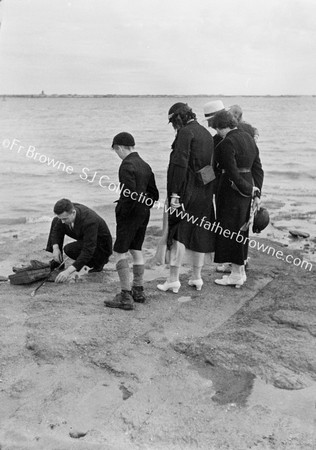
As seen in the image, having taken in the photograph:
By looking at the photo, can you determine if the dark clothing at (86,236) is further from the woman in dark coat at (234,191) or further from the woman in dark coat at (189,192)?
the woman in dark coat at (234,191)

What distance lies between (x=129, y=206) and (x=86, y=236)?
102 centimetres

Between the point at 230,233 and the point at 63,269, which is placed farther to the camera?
the point at 63,269

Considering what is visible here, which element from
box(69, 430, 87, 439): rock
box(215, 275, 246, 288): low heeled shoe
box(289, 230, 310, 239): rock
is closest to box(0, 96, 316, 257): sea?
box(289, 230, 310, 239): rock

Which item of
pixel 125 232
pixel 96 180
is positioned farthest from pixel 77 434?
pixel 96 180

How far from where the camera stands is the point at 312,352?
3867mm

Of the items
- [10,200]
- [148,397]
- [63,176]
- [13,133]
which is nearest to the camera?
[148,397]

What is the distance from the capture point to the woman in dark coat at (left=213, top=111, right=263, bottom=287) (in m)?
5.03

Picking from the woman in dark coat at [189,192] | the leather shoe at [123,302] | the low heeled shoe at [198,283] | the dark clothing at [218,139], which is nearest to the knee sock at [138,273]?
the leather shoe at [123,302]

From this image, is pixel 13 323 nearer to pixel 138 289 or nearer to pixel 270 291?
pixel 138 289

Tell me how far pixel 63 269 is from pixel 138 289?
1191 mm

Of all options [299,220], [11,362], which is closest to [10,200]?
[299,220]

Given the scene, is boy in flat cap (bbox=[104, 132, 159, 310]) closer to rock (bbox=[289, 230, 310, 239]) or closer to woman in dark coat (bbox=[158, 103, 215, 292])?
woman in dark coat (bbox=[158, 103, 215, 292])

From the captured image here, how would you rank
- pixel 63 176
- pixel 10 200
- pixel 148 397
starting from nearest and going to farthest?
pixel 148 397 < pixel 10 200 < pixel 63 176

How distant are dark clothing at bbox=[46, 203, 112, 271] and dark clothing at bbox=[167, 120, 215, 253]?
2.91 feet
